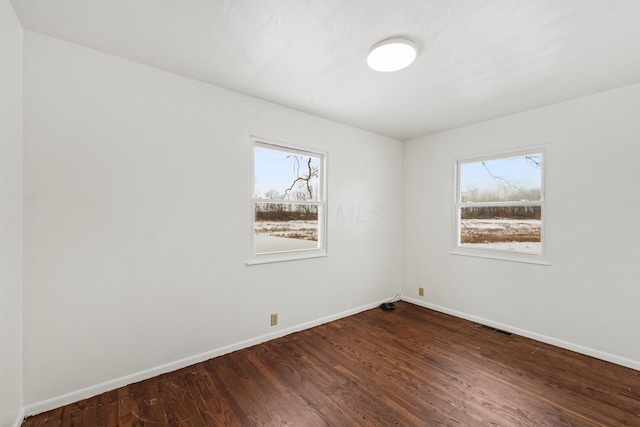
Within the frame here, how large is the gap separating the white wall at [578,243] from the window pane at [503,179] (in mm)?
176

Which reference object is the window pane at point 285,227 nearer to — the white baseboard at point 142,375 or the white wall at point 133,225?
the white wall at point 133,225

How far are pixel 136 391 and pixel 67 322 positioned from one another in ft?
2.34

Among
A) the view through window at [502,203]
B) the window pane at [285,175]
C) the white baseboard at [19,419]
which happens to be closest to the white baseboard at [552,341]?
the view through window at [502,203]

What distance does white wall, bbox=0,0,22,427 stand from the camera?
1490 mm

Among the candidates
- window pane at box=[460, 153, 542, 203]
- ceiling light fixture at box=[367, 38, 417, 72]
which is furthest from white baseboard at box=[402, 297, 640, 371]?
ceiling light fixture at box=[367, 38, 417, 72]

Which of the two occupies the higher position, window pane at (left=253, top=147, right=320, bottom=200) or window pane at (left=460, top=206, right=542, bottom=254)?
window pane at (left=253, top=147, right=320, bottom=200)

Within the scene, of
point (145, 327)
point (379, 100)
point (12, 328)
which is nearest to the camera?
point (12, 328)

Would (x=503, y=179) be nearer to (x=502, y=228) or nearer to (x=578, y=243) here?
(x=502, y=228)

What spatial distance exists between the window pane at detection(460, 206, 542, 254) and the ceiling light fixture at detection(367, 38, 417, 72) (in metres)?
2.31

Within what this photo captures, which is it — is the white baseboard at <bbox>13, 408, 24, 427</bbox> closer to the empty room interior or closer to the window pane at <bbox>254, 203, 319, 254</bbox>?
the empty room interior

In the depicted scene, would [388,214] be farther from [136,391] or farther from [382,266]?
[136,391]

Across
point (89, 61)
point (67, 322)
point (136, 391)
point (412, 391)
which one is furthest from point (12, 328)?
point (412, 391)

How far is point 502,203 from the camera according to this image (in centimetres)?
337

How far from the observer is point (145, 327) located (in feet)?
7.32
